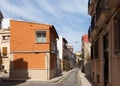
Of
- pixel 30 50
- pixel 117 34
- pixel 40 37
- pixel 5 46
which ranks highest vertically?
pixel 5 46

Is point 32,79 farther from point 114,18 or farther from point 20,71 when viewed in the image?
point 114,18

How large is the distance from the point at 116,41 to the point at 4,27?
5512cm

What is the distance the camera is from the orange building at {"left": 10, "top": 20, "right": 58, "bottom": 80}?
1467 inches

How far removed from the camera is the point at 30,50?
3806 centimetres

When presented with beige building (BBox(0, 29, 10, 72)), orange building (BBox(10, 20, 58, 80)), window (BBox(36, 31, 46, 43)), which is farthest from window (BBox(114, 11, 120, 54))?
beige building (BBox(0, 29, 10, 72))

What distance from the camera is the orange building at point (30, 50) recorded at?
37259 millimetres

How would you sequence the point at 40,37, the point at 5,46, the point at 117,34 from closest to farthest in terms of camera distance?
1. the point at 117,34
2. the point at 40,37
3. the point at 5,46

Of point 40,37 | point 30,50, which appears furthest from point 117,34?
point 30,50

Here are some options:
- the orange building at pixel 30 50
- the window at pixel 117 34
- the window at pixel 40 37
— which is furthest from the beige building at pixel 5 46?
the window at pixel 117 34

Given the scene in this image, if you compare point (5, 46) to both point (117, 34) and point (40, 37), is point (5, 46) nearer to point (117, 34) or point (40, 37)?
point (40, 37)

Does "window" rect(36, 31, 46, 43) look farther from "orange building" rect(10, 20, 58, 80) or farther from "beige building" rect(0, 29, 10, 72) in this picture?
"beige building" rect(0, 29, 10, 72)

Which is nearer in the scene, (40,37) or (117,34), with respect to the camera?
(117,34)

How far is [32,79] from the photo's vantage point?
1435 inches

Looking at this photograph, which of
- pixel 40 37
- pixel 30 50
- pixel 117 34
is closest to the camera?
pixel 117 34
